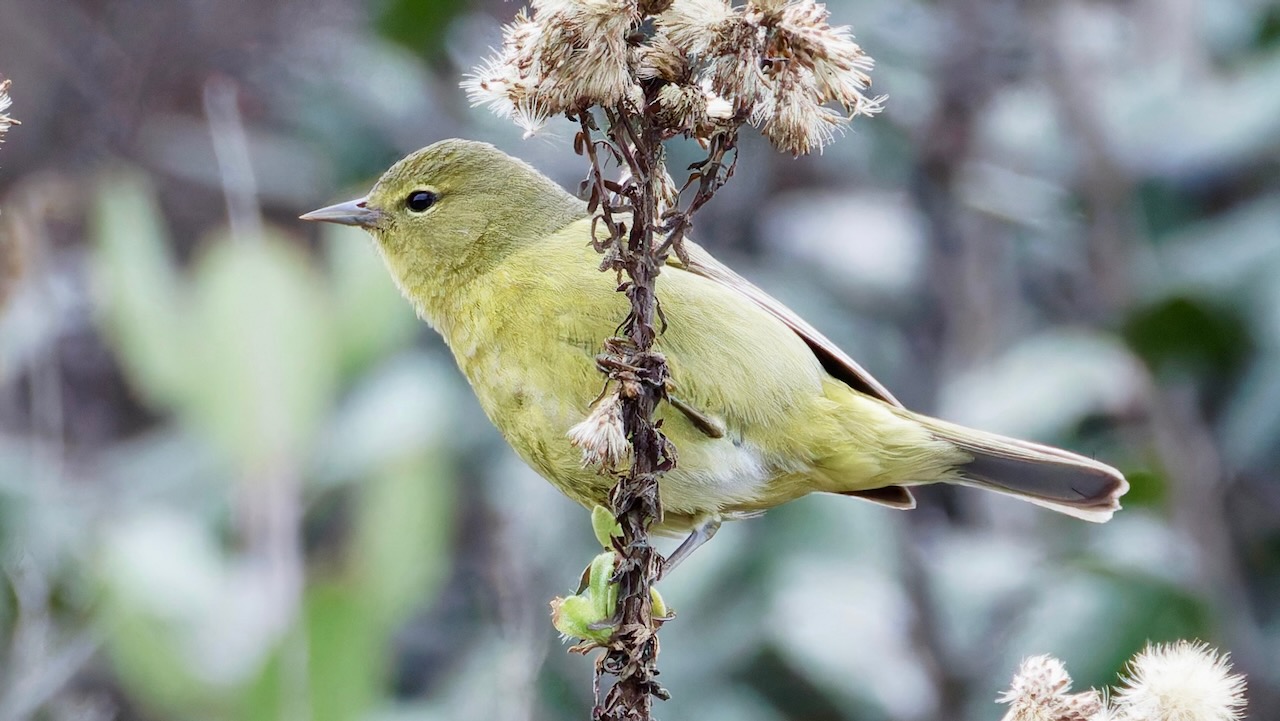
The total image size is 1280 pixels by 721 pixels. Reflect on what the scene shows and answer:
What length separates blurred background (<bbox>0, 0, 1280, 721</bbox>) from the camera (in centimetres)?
316

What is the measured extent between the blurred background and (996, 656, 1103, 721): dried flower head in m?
0.81

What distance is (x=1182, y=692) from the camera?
4.75 feet

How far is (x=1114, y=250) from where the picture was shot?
157 inches

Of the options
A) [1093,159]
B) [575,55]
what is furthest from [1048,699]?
[1093,159]

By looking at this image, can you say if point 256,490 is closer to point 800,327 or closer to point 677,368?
point 677,368

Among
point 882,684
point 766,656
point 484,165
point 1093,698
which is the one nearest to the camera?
point 1093,698

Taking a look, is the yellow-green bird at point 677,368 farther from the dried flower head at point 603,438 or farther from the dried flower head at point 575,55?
the dried flower head at point 575,55

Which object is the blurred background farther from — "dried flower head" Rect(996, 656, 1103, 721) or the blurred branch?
"dried flower head" Rect(996, 656, 1103, 721)

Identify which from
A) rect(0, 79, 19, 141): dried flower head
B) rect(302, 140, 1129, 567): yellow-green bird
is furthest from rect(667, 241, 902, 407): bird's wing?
rect(0, 79, 19, 141): dried flower head

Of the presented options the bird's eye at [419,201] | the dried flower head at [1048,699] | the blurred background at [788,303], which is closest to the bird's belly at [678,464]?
the blurred background at [788,303]

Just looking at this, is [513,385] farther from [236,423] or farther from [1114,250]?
[1114,250]

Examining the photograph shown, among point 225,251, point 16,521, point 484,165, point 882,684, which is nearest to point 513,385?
point 484,165

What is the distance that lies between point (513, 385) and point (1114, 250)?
87.5 inches

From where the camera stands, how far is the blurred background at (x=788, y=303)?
3.16 m
